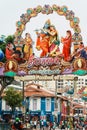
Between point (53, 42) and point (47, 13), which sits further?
point (47, 13)

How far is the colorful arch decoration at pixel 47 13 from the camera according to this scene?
28250mm

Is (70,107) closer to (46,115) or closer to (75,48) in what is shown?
(46,115)

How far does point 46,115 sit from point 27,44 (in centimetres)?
4224

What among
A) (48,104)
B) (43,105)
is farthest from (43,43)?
(48,104)

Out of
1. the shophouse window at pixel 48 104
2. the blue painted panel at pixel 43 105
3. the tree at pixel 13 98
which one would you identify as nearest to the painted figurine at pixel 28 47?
the tree at pixel 13 98

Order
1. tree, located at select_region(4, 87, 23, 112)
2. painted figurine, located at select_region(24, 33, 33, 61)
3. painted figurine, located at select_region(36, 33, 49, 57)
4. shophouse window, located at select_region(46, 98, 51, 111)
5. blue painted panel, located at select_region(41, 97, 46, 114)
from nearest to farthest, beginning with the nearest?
painted figurine, located at select_region(36, 33, 49, 57)
painted figurine, located at select_region(24, 33, 33, 61)
tree, located at select_region(4, 87, 23, 112)
blue painted panel, located at select_region(41, 97, 46, 114)
shophouse window, located at select_region(46, 98, 51, 111)

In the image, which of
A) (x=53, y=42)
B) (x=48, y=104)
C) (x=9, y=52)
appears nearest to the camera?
(x=53, y=42)

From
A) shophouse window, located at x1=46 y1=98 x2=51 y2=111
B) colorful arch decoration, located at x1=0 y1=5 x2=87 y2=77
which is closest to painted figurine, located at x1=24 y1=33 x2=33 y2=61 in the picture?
colorful arch decoration, located at x1=0 y1=5 x2=87 y2=77

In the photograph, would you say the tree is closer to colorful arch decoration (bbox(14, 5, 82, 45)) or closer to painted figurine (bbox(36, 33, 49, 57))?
colorful arch decoration (bbox(14, 5, 82, 45))

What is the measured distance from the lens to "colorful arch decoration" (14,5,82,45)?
2825 centimetres

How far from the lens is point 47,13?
28.8m

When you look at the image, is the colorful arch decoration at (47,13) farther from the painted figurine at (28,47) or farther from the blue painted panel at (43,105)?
the blue painted panel at (43,105)

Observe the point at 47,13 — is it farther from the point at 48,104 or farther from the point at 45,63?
the point at 48,104

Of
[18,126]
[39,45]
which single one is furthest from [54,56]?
[18,126]
